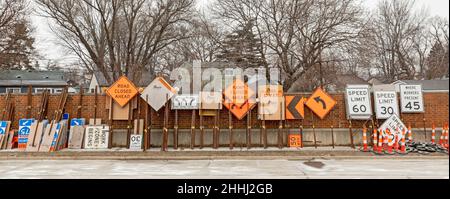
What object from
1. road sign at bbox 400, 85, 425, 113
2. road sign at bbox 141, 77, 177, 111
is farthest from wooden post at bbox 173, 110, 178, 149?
road sign at bbox 400, 85, 425, 113

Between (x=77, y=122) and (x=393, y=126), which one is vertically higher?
(x=77, y=122)

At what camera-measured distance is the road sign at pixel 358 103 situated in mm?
14203

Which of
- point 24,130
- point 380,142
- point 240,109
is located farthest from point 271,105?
point 24,130

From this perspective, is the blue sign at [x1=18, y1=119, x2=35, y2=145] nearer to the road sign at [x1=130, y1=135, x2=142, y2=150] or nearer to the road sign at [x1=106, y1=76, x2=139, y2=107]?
the road sign at [x1=106, y1=76, x2=139, y2=107]

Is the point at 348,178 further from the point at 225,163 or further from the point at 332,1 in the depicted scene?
the point at 332,1

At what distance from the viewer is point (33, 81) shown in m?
50.9

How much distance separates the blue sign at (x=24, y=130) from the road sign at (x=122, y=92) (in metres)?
3.69

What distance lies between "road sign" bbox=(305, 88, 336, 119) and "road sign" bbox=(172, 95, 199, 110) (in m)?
5.10

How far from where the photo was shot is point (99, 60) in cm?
2786

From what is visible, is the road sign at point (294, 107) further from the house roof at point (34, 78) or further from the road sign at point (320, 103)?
the house roof at point (34, 78)

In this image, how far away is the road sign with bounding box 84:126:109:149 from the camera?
45.2ft

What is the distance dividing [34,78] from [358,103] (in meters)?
53.0

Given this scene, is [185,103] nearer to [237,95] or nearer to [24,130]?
[237,95]
